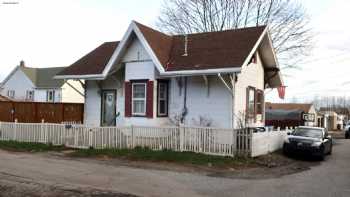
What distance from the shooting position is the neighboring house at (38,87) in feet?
174

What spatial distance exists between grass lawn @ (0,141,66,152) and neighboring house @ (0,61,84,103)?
33.1 metres

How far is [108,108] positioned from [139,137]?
15.2 feet

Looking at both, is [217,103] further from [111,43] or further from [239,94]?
[111,43]

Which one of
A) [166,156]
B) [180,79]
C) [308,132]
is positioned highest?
[180,79]

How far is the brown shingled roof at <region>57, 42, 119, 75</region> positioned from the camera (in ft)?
71.4

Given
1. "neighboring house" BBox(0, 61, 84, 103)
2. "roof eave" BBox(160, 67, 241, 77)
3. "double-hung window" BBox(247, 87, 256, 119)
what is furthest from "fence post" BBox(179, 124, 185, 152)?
"neighboring house" BBox(0, 61, 84, 103)

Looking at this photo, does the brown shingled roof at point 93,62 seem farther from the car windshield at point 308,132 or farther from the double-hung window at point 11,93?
the double-hung window at point 11,93

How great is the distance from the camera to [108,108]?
21.8m

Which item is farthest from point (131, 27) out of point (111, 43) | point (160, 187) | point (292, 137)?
point (160, 187)

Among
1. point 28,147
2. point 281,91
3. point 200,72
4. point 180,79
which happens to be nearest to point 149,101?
point 180,79

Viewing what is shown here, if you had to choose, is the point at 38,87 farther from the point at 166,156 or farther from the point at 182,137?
the point at 166,156

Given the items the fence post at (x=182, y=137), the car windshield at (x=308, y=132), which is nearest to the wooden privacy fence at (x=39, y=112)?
the fence post at (x=182, y=137)

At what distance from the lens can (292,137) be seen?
18.9 m

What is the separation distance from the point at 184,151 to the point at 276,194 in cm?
668
